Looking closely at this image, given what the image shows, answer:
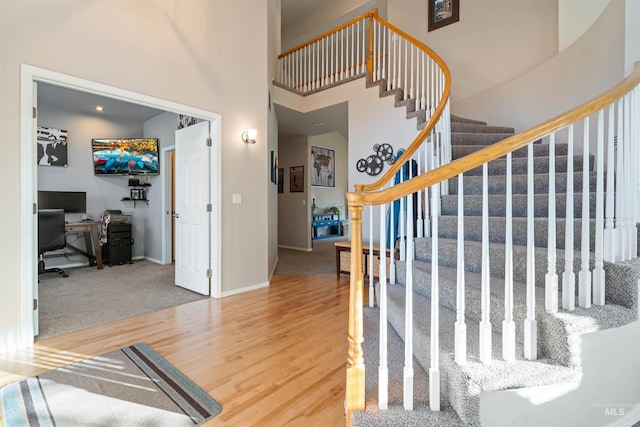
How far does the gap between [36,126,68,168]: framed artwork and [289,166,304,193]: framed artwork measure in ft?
14.4

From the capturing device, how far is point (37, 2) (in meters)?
2.26

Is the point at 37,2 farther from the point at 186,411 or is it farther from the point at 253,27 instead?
the point at 186,411

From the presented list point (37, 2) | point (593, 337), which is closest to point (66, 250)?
point (37, 2)

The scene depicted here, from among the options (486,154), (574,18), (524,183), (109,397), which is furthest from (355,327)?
(574,18)

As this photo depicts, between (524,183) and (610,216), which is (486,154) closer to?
(610,216)

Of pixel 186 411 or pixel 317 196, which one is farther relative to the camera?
pixel 317 196

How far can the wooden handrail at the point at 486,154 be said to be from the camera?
124 cm

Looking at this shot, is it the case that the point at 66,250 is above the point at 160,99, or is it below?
below

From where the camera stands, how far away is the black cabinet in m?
5.13

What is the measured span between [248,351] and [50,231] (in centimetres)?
382

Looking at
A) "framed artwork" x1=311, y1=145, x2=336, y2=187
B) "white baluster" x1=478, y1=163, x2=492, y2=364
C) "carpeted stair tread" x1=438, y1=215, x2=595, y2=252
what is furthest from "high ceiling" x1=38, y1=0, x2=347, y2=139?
"white baluster" x1=478, y1=163, x2=492, y2=364

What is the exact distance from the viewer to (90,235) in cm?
523

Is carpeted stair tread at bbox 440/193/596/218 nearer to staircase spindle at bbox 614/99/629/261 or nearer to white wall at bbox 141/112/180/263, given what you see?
staircase spindle at bbox 614/99/629/261

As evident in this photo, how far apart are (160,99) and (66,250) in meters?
3.91
